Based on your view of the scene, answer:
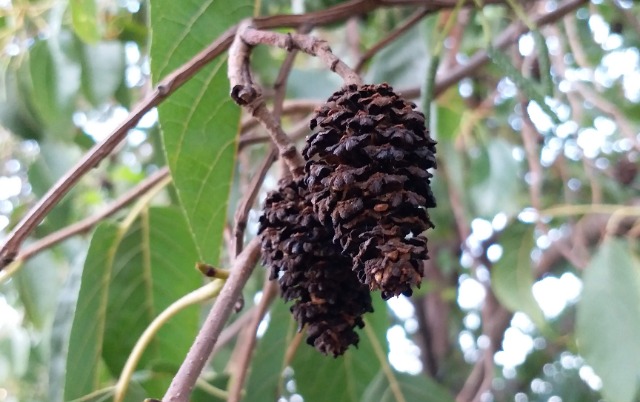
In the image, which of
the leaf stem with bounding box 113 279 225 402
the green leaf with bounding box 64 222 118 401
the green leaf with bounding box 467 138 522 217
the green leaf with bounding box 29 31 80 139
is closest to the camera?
the leaf stem with bounding box 113 279 225 402

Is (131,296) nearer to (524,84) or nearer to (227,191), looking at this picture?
(227,191)

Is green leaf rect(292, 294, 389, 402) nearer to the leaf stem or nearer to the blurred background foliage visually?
the blurred background foliage

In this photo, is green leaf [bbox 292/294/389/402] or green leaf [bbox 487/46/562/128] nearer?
green leaf [bbox 487/46/562/128]

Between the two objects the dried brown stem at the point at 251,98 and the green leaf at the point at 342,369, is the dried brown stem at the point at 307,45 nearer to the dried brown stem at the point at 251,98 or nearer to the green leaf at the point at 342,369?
the dried brown stem at the point at 251,98

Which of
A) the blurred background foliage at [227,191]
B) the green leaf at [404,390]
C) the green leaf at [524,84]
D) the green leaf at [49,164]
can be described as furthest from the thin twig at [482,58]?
the green leaf at [49,164]

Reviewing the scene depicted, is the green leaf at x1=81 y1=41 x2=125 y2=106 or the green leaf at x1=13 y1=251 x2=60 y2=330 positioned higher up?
the green leaf at x1=81 y1=41 x2=125 y2=106

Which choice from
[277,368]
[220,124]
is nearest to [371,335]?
[277,368]

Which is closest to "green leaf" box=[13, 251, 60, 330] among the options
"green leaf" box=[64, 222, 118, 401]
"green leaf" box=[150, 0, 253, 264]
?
"green leaf" box=[64, 222, 118, 401]
